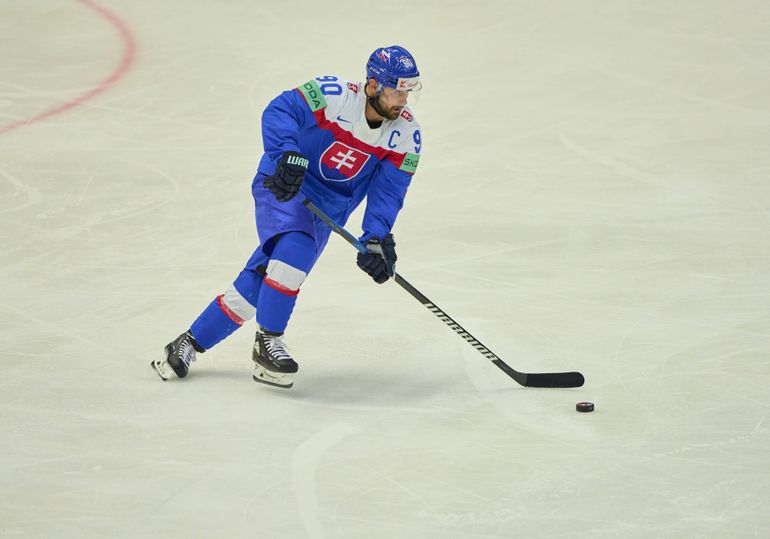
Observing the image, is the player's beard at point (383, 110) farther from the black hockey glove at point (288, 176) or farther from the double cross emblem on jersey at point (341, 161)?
the black hockey glove at point (288, 176)

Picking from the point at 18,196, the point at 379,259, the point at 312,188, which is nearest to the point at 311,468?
the point at 379,259

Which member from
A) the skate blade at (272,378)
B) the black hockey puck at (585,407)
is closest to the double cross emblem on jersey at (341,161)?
the skate blade at (272,378)

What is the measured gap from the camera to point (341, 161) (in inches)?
159

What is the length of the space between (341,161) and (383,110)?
233 mm

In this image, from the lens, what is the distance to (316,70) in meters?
7.62

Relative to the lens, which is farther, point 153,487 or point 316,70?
point 316,70

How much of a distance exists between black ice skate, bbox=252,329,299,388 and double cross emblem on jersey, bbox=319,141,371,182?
59 cm

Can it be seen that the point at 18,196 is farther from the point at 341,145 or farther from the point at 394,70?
the point at 394,70

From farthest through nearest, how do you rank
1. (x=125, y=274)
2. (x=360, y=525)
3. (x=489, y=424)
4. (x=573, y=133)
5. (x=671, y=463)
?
1. (x=573, y=133)
2. (x=125, y=274)
3. (x=489, y=424)
4. (x=671, y=463)
5. (x=360, y=525)

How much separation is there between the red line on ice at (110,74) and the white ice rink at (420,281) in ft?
0.11

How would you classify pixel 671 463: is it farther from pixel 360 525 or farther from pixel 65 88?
pixel 65 88

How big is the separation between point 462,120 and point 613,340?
270 centimetres

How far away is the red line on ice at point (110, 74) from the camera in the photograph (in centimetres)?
680

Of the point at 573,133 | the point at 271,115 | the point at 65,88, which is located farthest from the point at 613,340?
the point at 65,88
